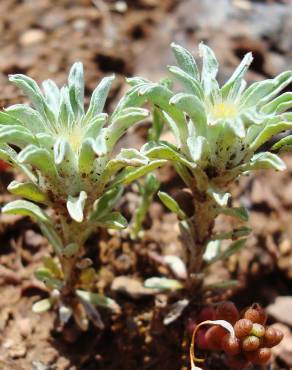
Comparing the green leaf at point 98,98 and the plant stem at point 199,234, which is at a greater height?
the green leaf at point 98,98

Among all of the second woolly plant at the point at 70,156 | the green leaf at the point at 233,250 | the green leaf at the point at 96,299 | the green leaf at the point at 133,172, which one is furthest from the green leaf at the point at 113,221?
the green leaf at the point at 233,250

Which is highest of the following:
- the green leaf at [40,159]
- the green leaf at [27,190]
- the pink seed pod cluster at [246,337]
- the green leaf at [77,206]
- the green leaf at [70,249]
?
the green leaf at [40,159]

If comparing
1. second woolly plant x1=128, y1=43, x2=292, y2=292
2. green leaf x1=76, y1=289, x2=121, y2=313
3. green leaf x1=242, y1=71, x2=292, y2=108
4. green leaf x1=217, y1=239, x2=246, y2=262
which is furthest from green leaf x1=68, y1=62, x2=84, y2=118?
green leaf x1=217, y1=239, x2=246, y2=262

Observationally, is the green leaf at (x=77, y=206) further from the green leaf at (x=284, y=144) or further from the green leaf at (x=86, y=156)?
the green leaf at (x=284, y=144)

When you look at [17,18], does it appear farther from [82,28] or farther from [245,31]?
[245,31]

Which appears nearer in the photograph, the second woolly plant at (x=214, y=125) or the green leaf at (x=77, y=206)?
the green leaf at (x=77, y=206)

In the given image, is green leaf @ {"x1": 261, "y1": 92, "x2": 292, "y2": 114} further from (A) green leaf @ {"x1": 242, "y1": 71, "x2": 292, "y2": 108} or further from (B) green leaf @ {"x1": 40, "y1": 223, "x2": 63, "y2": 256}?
(B) green leaf @ {"x1": 40, "y1": 223, "x2": 63, "y2": 256}
